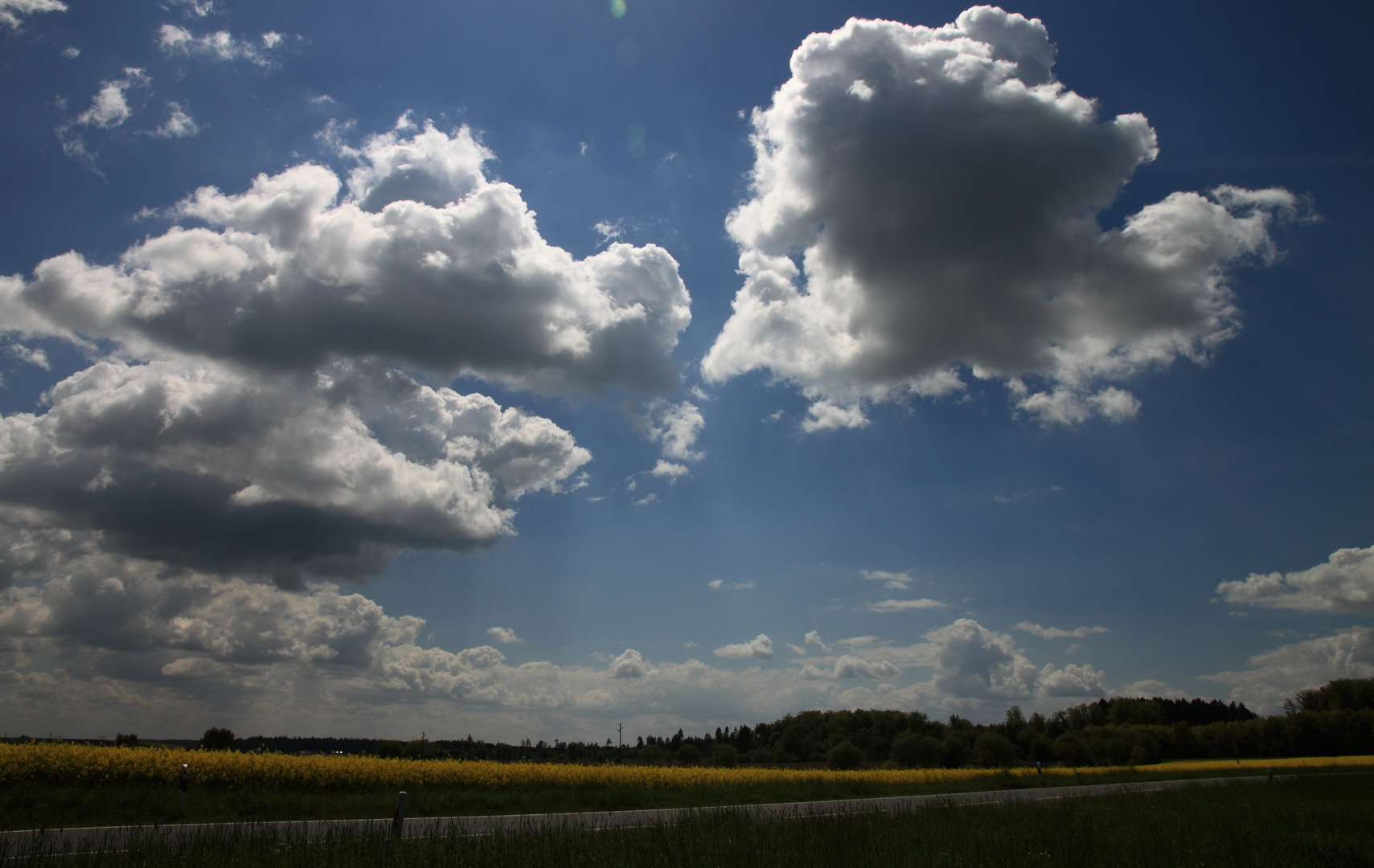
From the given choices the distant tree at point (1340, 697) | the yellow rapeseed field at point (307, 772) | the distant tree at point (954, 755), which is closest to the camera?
the yellow rapeseed field at point (307, 772)

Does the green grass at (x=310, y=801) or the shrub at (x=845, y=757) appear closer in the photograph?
the green grass at (x=310, y=801)

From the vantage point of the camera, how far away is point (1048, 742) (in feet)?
279

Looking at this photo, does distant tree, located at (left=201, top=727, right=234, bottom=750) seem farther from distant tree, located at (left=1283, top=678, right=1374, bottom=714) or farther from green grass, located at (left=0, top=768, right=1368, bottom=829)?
distant tree, located at (left=1283, top=678, right=1374, bottom=714)

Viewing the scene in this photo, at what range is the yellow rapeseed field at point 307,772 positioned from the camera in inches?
821

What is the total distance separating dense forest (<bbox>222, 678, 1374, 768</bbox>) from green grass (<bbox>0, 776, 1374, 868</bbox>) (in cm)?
4158

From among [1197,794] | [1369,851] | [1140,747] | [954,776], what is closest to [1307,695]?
[1140,747]

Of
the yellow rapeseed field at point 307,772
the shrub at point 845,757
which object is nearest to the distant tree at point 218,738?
the yellow rapeseed field at point 307,772

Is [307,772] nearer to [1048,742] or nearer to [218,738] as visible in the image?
[218,738]

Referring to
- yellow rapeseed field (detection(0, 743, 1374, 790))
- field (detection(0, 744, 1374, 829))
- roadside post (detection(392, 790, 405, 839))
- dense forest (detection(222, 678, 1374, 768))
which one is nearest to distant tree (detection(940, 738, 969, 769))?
dense forest (detection(222, 678, 1374, 768))

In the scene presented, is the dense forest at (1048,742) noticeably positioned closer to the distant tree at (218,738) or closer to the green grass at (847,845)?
the distant tree at (218,738)

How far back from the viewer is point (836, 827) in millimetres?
11773

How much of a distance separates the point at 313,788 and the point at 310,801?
3.55 meters

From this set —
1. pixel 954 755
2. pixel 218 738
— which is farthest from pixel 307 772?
pixel 954 755

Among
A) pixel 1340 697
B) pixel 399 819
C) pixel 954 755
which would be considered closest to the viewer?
pixel 399 819
